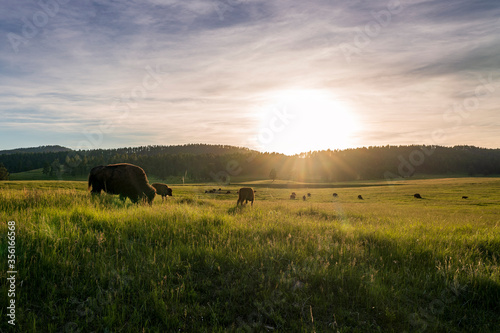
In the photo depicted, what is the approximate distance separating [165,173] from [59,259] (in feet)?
443

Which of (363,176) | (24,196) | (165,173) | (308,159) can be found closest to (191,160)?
(165,173)

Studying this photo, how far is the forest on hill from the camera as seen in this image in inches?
5170

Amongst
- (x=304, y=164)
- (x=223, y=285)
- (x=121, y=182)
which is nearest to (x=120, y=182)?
(x=121, y=182)

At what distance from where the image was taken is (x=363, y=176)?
135500mm

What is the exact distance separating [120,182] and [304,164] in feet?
545

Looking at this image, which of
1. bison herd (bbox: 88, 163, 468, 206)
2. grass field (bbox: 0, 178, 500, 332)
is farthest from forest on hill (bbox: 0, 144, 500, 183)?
grass field (bbox: 0, 178, 500, 332)

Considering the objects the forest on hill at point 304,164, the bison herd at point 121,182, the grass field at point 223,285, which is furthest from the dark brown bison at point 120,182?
the forest on hill at point 304,164

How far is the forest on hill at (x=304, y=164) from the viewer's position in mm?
131325

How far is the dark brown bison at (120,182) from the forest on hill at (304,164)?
359ft

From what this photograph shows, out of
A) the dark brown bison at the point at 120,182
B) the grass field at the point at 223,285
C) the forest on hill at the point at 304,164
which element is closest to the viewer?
the grass field at the point at 223,285

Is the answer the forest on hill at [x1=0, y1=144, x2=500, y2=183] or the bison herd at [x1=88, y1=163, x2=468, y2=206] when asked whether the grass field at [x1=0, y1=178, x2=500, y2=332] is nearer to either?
the bison herd at [x1=88, y1=163, x2=468, y2=206]

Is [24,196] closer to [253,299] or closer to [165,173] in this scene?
[253,299]

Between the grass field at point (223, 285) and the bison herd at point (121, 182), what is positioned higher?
the bison herd at point (121, 182)

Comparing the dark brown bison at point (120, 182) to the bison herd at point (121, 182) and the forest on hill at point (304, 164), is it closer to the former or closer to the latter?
the bison herd at point (121, 182)
